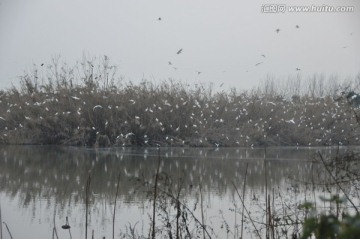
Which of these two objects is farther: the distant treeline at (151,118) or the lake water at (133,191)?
the distant treeline at (151,118)

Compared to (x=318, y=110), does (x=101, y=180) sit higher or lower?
lower

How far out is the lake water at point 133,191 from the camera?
5.06 m

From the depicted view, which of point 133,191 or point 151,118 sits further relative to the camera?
point 151,118

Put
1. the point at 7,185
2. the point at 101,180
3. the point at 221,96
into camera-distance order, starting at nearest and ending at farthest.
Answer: the point at 7,185, the point at 101,180, the point at 221,96

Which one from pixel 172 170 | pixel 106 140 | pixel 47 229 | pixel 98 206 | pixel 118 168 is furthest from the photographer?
pixel 106 140

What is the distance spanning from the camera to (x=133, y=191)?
7125 millimetres

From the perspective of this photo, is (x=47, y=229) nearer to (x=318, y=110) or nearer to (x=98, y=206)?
(x=98, y=206)

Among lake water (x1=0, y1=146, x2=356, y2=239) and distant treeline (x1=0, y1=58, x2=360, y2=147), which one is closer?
lake water (x1=0, y1=146, x2=356, y2=239)

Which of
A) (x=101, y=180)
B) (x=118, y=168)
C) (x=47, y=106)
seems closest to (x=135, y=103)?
(x=47, y=106)

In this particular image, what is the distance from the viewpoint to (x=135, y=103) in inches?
734

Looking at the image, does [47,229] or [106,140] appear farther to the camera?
[106,140]

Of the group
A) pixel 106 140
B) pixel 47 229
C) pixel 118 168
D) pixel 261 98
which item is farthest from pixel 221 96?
pixel 47 229

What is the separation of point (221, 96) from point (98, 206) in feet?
49.8

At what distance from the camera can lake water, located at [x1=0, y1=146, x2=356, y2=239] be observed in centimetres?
506
